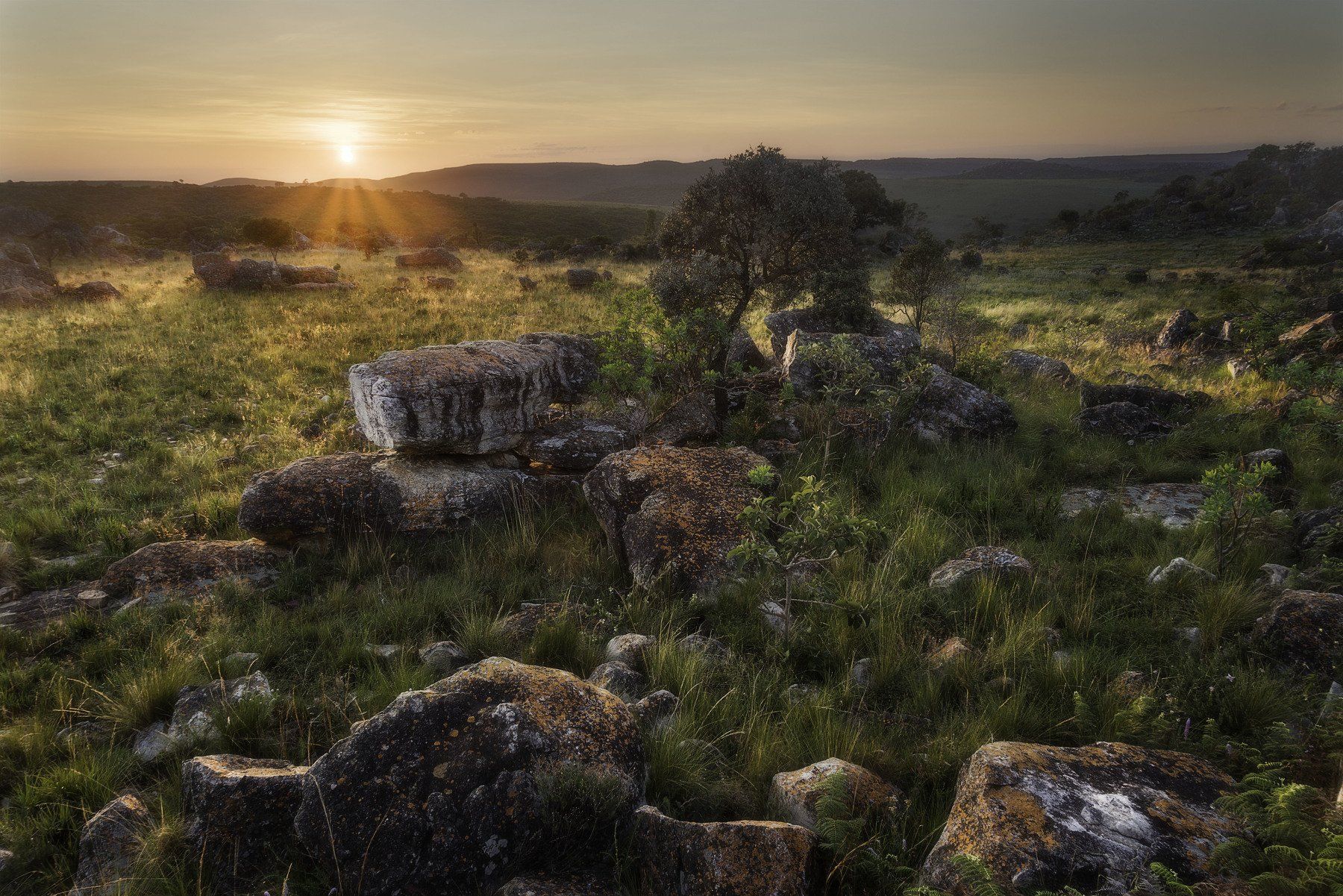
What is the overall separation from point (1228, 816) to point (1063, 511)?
14.7 feet

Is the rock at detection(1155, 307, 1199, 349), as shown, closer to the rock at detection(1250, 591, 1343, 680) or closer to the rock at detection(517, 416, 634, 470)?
the rock at detection(1250, 591, 1343, 680)

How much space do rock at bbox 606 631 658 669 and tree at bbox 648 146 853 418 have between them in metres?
8.21

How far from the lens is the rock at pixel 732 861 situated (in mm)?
2488

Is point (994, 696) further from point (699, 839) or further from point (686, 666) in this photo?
point (699, 839)

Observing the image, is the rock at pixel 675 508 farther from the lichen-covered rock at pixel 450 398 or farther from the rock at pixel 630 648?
the lichen-covered rock at pixel 450 398

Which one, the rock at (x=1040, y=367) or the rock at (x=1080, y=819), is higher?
Answer: the rock at (x=1040, y=367)

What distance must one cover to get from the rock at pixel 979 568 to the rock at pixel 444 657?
370cm

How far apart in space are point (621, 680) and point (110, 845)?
2581 mm

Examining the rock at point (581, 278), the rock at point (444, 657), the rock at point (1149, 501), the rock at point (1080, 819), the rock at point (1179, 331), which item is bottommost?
the rock at point (444, 657)

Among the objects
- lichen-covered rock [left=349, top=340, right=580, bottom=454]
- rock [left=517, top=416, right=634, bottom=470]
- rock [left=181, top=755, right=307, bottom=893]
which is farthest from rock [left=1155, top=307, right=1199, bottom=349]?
rock [left=181, top=755, right=307, bottom=893]

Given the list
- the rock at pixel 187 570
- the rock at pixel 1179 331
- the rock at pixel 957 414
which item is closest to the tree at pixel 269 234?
the rock at pixel 187 570

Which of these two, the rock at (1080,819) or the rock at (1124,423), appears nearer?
the rock at (1080,819)

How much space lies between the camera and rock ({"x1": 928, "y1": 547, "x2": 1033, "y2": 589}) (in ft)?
16.9

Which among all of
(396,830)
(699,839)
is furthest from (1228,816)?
(396,830)
